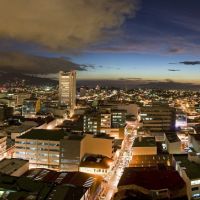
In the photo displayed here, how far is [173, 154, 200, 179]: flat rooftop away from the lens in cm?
1300

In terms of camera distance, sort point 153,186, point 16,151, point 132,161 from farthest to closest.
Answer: point 16,151 < point 132,161 < point 153,186

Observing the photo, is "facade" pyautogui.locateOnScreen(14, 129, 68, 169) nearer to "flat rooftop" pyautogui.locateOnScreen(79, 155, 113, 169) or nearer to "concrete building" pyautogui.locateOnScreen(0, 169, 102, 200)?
"flat rooftop" pyautogui.locateOnScreen(79, 155, 113, 169)

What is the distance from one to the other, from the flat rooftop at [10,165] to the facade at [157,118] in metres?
13.3

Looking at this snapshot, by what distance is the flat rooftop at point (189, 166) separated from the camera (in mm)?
12996

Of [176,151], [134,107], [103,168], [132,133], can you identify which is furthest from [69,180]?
[134,107]

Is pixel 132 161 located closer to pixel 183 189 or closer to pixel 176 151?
pixel 176 151

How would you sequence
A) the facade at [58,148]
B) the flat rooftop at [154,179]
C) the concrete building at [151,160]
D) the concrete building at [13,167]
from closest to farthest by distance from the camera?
the flat rooftop at [154,179] < the concrete building at [13,167] < the concrete building at [151,160] < the facade at [58,148]

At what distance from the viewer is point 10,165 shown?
1548 centimetres

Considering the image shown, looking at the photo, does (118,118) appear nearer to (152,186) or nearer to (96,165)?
(96,165)

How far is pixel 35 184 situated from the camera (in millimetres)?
12867

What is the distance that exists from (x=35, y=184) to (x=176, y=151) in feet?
32.4

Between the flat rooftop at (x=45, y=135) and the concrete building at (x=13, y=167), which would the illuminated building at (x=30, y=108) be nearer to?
the flat rooftop at (x=45, y=135)

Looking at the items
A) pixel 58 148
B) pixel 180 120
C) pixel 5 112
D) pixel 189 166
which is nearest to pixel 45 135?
pixel 58 148

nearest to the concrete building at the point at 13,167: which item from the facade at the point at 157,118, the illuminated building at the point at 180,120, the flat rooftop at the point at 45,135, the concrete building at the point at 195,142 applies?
the flat rooftop at the point at 45,135
